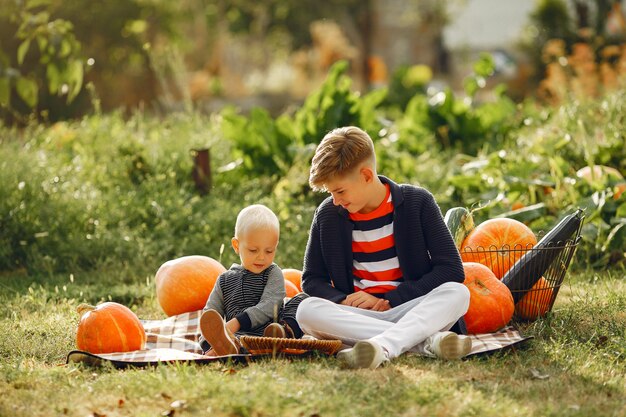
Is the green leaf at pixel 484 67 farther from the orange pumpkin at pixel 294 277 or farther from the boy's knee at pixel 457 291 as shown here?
the boy's knee at pixel 457 291

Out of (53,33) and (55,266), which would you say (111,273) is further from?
(53,33)

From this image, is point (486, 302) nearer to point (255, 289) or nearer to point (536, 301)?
point (536, 301)

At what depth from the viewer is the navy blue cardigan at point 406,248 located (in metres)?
4.40

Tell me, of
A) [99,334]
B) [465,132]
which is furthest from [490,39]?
[99,334]

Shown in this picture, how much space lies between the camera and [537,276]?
4.86 m

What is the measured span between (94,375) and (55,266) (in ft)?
10.3

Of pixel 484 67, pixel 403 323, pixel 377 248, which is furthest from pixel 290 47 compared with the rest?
pixel 403 323

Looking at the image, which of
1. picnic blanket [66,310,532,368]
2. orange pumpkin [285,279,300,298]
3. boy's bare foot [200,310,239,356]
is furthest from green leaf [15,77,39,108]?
orange pumpkin [285,279,300,298]

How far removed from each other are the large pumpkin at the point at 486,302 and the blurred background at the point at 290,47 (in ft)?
10.0

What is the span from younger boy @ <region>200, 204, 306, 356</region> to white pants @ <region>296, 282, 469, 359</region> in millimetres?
164

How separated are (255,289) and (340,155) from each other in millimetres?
823

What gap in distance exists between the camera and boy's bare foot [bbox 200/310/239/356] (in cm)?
404

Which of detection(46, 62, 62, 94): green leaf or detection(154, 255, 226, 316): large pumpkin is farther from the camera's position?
detection(154, 255, 226, 316): large pumpkin

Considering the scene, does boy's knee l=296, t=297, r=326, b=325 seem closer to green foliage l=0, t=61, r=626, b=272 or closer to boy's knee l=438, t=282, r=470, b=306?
boy's knee l=438, t=282, r=470, b=306
